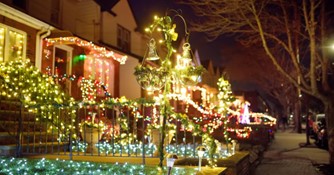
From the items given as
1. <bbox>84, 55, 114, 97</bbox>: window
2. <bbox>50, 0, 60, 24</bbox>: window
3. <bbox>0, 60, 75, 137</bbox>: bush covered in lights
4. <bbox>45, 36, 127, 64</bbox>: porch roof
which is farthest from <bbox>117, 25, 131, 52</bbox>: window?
<bbox>0, 60, 75, 137</bbox>: bush covered in lights

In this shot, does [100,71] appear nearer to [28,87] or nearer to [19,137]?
[28,87]

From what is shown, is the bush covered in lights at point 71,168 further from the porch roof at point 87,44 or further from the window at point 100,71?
the window at point 100,71

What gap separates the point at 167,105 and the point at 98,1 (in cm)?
1487

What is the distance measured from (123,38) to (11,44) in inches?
401

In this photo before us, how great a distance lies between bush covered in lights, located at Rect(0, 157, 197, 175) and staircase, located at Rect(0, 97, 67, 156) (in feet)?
2.16

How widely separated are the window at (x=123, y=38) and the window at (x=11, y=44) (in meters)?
8.91

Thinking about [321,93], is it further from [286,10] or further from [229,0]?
[229,0]

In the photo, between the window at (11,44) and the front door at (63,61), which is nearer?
the window at (11,44)

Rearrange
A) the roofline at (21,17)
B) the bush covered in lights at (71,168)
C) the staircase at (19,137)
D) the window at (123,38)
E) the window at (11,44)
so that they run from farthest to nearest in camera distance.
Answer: the window at (123,38) < the window at (11,44) < the roofline at (21,17) < the staircase at (19,137) < the bush covered in lights at (71,168)

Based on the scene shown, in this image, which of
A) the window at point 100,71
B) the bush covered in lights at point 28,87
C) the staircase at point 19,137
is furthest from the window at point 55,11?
the staircase at point 19,137

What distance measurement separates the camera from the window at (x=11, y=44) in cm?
1195

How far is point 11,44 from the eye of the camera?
12.4 m

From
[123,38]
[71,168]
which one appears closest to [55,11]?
[123,38]

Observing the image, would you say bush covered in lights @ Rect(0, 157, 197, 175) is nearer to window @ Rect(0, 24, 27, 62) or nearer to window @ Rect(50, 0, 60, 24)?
window @ Rect(0, 24, 27, 62)
